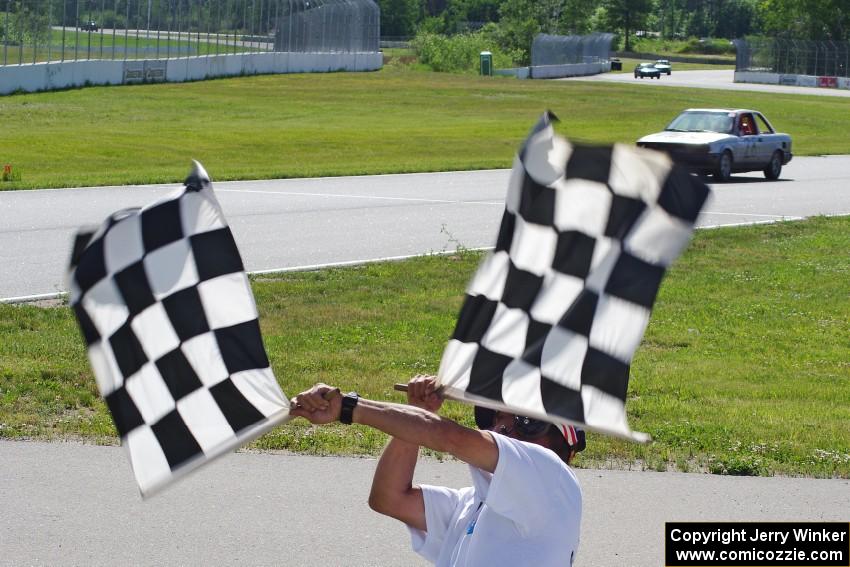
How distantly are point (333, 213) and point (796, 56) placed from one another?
7801 centimetres

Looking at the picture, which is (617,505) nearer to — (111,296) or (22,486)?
(22,486)

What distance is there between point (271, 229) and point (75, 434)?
9.39 m

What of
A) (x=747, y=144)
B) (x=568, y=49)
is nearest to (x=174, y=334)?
(x=747, y=144)

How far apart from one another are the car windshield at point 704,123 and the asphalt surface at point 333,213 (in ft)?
4.15

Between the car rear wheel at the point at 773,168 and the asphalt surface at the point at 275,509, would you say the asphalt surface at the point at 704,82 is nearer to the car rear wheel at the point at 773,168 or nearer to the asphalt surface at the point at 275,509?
the car rear wheel at the point at 773,168

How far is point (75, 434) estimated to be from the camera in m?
6.82

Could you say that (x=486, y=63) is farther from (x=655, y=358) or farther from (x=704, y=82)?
(x=655, y=358)

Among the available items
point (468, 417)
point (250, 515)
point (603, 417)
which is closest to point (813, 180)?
point (468, 417)

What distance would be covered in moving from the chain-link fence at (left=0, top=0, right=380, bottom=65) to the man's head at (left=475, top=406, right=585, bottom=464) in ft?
134

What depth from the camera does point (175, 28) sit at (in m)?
50.6

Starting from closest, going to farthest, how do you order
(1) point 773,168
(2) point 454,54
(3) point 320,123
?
(1) point 773,168
(3) point 320,123
(2) point 454,54

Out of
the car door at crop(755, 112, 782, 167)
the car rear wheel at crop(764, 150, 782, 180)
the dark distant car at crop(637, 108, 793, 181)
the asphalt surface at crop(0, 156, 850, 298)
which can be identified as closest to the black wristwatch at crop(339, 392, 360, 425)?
the asphalt surface at crop(0, 156, 850, 298)

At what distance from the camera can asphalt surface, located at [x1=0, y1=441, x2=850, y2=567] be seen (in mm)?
5141

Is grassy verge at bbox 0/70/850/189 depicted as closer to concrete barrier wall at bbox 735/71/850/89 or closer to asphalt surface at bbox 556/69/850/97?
asphalt surface at bbox 556/69/850/97
